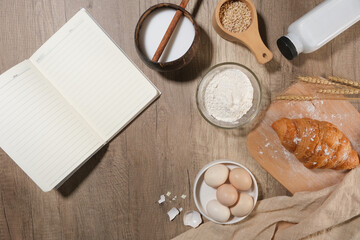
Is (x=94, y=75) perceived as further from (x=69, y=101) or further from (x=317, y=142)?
(x=317, y=142)

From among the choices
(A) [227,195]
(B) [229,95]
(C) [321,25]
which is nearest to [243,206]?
(A) [227,195]

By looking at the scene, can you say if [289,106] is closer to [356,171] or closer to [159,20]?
[356,171]

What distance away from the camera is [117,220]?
0.95 m

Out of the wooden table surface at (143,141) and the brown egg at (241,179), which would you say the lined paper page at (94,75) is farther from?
the brown egg at (241,179)

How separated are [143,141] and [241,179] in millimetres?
332

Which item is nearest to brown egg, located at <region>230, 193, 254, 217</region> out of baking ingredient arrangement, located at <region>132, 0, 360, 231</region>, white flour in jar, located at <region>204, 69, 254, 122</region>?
baking ingredient arrangement, located at <region>132, 0, 360, 231</region>

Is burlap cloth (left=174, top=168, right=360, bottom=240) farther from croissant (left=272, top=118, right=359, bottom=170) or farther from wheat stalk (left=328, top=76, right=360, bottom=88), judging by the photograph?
wheat stalk (left=328, top=76, right=360, bottom=88)

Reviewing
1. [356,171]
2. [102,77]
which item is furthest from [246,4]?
[356,171]

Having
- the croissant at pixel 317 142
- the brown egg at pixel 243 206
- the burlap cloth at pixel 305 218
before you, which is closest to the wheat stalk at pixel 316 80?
the croissant at pixel 317 142

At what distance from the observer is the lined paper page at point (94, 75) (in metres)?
0.87

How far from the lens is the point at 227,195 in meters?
0.85

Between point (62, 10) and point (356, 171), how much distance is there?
105cm

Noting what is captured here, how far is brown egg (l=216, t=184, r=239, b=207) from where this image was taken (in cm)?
85

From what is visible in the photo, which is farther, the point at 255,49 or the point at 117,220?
the point at 117,220
